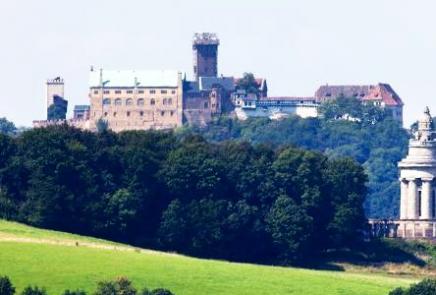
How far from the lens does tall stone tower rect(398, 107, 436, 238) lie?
174375 millimetres

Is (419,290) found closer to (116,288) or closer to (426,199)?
(116,288)

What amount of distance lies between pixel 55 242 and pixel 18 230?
4177mm

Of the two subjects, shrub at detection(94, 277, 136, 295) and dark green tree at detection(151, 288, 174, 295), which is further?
dark green tree at detection(151, 288, 174, 295)

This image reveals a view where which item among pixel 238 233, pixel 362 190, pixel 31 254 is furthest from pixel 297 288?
pixel 362 190

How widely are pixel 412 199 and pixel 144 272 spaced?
45.7 meters

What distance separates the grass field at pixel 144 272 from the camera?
13000 centimetres

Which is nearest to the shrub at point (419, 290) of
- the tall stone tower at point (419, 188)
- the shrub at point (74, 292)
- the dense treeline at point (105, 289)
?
the dense treeline at point (105, 289)

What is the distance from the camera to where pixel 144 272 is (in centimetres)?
13400

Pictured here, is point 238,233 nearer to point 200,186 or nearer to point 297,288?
point 200,186

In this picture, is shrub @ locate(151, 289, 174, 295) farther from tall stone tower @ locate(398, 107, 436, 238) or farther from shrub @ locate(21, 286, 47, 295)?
tall stone tower @ locate(398, 107, 436, 238)

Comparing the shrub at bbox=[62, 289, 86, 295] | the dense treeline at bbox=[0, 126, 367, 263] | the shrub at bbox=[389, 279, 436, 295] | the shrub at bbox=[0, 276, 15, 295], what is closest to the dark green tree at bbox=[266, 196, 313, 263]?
the dense treeline at bbox=[0, 126, 367, 263]

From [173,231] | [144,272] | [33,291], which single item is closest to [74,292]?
[33,291]

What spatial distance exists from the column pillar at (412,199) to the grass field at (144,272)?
3068 cm

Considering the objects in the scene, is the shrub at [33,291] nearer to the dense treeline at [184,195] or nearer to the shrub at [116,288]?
the shrub at [116,288]
